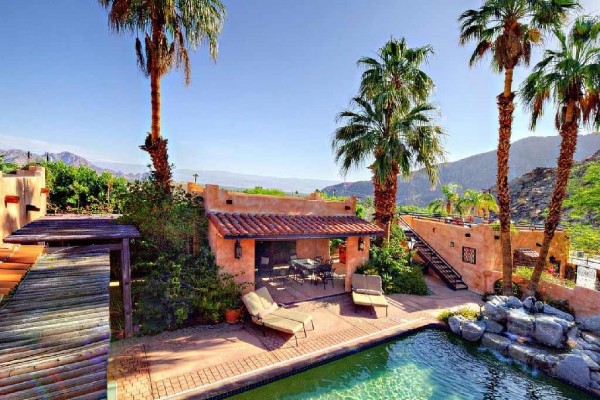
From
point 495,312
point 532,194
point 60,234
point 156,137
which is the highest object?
A: point 156,137

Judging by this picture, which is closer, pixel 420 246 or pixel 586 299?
pixel 586 299

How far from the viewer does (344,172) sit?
15680 mm

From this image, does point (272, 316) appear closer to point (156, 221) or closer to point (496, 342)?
point (156, 221)

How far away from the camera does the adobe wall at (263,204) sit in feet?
38.7

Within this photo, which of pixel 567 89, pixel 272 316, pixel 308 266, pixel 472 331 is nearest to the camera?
pixel 272 316

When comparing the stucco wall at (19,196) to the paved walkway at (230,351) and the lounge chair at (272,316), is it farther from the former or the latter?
the lounge chair at (272,316)

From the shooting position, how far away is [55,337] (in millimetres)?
3865

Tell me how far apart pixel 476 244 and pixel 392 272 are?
5.45 m

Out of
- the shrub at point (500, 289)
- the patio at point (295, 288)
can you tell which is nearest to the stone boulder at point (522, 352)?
the shrub at point (500, 289)

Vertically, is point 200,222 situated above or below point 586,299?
above

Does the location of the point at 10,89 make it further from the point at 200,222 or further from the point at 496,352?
the point at 496,352

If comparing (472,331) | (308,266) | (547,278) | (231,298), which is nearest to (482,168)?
(547,278)

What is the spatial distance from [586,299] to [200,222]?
1655cm

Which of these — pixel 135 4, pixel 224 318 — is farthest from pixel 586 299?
pixel 135 4
